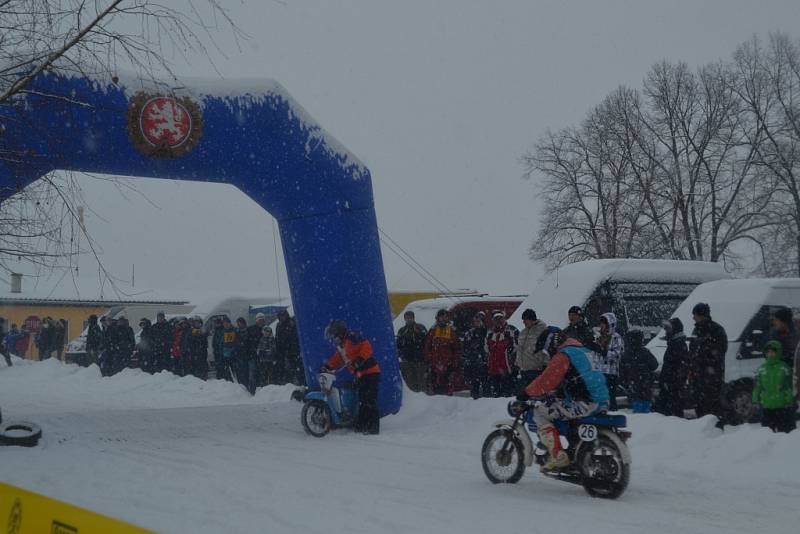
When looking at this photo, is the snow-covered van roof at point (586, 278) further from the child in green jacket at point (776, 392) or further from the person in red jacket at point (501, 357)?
the child in green jacket at point (776, 392)

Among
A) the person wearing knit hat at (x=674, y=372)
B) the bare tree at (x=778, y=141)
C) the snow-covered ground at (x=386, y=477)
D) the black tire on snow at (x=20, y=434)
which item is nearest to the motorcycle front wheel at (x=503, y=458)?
the snow-covered ground at (x=386, y=477)

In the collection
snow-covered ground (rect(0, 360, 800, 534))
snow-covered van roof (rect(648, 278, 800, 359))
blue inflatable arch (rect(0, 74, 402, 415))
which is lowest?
snow-covered ground (rect(0, 360, 800, 534))

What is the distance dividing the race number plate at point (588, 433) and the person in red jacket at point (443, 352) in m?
7.89

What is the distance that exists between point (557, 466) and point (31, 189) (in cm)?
561

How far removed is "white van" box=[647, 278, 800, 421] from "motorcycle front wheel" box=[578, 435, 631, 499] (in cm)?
553

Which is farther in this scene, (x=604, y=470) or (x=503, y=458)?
(x=503, y=458)

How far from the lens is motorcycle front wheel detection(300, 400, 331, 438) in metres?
13.1

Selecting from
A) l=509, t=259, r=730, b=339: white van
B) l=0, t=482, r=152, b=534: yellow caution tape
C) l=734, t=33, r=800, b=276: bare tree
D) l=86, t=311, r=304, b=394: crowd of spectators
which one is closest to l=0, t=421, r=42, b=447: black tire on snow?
l=0, t=482, r=152, b=534: yellow caution tape

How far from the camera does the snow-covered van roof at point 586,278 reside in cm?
1667

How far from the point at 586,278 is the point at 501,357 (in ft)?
8.55

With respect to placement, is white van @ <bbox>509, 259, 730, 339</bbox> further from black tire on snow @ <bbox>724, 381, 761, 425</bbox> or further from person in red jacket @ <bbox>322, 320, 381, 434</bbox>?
person in red jacket @ <bbox>322, 320, 381, 434</bbox>

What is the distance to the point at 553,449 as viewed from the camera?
341 inches

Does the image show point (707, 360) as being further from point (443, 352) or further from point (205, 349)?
point (205, 349)

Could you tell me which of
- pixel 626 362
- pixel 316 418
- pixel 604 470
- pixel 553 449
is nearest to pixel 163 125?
pixel 316 418
